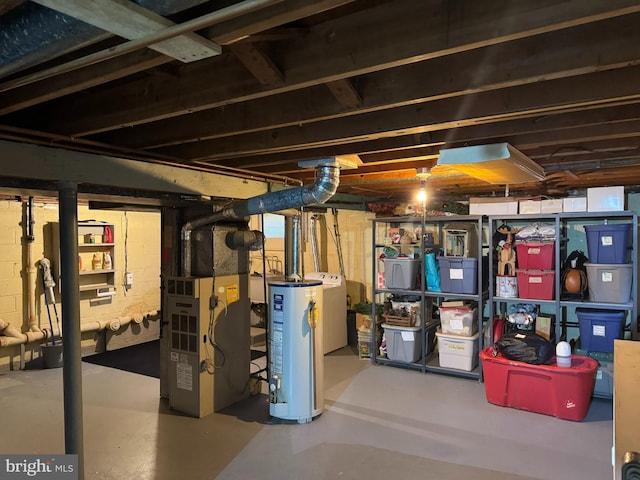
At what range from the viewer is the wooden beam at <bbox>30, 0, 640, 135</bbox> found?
3.90 feet

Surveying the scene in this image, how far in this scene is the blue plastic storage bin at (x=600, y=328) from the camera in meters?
4.03

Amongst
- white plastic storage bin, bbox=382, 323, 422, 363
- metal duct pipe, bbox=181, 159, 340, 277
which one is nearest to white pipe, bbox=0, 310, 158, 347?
metal duct pipe, bbox=181, 159, 340, 277

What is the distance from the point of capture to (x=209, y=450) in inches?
124

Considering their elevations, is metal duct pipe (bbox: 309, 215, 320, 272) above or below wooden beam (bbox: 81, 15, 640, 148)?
below

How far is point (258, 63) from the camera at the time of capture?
62.2 inches

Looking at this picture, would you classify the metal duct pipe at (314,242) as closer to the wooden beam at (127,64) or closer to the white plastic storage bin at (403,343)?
the white plastic storage bin at (403,343)

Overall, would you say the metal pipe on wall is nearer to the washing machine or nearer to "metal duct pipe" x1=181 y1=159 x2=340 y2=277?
"metal duct pipe" x1=181 y1=159 x2=340 y2=277

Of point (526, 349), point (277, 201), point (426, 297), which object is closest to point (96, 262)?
point (277, 201)

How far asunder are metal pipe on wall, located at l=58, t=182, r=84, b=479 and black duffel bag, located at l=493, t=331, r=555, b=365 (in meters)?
3.38

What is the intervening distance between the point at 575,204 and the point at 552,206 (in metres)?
0.19

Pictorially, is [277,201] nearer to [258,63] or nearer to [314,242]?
[258,63]

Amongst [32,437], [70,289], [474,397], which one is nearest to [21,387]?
[32,437]

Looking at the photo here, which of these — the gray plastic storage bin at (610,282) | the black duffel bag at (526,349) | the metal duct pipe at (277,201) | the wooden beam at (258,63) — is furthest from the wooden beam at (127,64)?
the gray plastic storage bin at (610,282)

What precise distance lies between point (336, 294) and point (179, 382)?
2568mm
